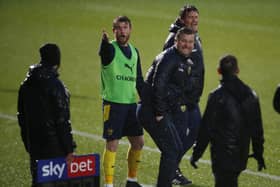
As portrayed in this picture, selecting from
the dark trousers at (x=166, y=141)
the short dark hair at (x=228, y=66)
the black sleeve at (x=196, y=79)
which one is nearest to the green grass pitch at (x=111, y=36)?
the dark trousers at (x=166, y=141)

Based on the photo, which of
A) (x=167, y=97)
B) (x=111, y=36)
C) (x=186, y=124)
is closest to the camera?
(x=167, y=97)

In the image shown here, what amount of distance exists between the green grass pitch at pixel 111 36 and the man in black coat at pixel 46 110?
72.4 inches

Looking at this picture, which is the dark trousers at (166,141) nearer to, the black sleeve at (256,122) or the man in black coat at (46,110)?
the man in black coat at (46,110)

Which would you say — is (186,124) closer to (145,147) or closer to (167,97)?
(167,97)

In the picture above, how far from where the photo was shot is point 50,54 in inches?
348

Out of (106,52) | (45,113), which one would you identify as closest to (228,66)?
(45,113)

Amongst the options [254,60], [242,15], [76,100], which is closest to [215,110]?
[76,100]

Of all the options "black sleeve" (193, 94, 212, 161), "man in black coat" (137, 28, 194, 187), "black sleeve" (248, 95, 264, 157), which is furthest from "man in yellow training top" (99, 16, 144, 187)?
"black sleeve" (248, 95, 264, 157)

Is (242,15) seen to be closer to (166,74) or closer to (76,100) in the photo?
(76,100)

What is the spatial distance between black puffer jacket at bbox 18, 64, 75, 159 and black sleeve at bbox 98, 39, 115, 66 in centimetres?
128

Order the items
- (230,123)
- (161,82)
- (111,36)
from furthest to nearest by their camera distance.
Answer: (111,36), (161,82), (230,123)

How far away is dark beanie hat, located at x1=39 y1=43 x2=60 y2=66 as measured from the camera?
8.83 m

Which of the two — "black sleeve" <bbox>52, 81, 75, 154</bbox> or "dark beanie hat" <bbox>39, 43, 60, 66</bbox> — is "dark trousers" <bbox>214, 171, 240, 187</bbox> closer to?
"black sleeve" <bbox>52, 81, 75, 154</bbox>

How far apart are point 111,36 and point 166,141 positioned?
499 inches
